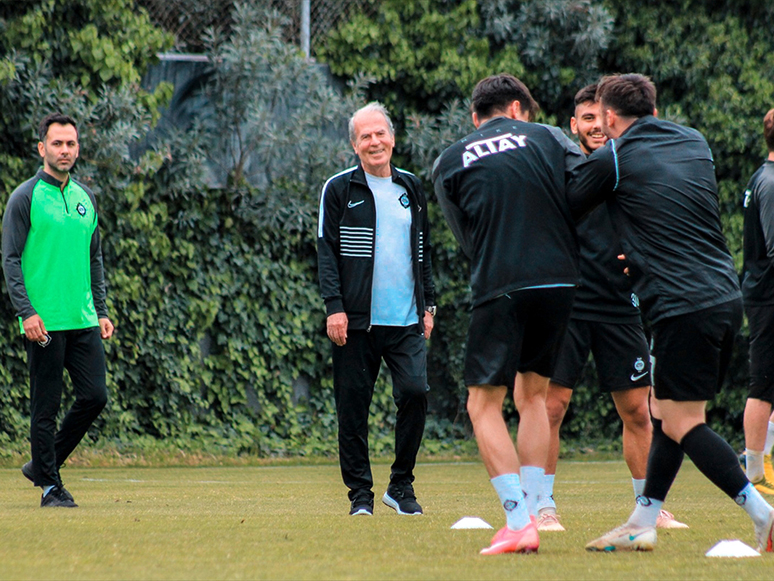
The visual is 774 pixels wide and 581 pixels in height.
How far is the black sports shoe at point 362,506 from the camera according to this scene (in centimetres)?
642

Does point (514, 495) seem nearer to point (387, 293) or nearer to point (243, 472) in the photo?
point (387, 293)

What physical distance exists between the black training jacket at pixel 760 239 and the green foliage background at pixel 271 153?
586 cm

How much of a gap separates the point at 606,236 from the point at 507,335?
5.30ft

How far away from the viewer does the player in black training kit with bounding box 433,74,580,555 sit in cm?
482

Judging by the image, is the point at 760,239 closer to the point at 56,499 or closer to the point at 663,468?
the point at 663,468

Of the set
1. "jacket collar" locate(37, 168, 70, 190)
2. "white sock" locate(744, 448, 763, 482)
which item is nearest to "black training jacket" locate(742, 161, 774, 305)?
"white sock" locate(744, 448, 763, 482)

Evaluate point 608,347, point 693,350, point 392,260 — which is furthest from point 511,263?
point 392,260

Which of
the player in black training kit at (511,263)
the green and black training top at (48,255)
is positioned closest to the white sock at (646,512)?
the player in black training kit at (511,263)

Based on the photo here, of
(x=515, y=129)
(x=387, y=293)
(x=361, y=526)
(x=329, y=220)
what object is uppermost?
(x=515, y=129)

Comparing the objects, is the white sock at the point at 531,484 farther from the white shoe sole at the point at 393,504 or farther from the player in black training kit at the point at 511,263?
the white shoe sole at the point at 393,504

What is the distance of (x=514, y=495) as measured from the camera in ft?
15.3

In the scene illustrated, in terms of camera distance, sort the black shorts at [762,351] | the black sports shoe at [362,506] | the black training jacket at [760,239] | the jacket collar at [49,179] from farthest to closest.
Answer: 1. the black shorts at [762,351]
2. the black training jacket at [760,239]
3. the jacket collar at [49,179]
4. the black sports shoe at [362,506]

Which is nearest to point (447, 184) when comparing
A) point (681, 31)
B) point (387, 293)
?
point (387, 293)

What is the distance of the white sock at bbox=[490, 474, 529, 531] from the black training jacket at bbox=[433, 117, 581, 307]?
760mm
